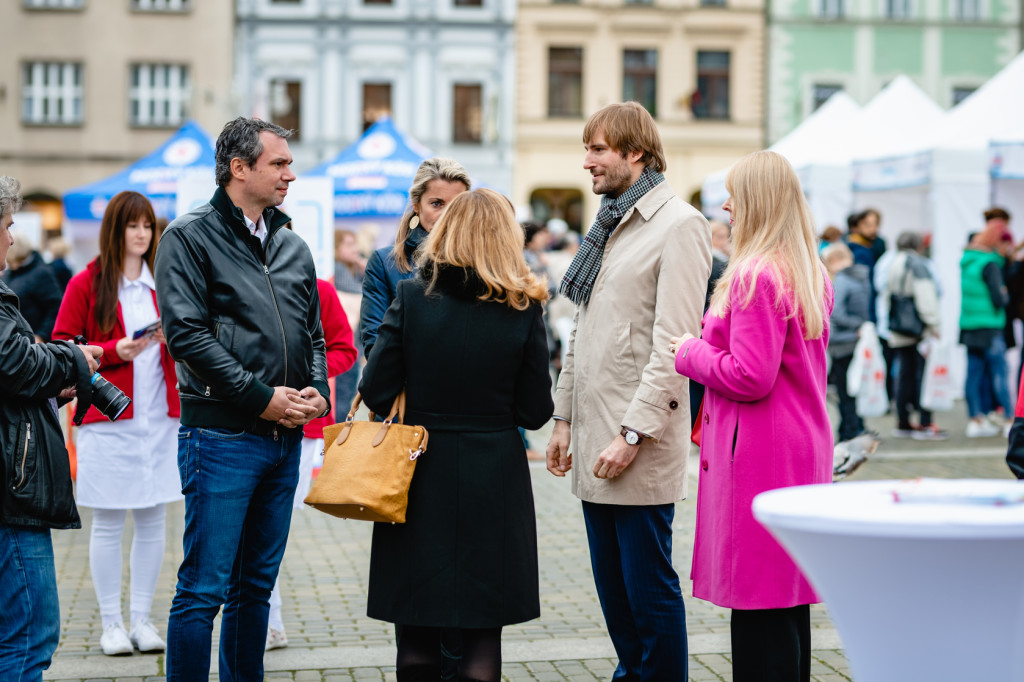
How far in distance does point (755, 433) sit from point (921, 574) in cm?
118

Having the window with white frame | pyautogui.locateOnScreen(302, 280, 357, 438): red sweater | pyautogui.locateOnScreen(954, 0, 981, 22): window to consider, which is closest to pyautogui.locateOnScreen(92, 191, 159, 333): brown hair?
pyautogui.locateOnScreen(302, 280, 357, 438): red sweater

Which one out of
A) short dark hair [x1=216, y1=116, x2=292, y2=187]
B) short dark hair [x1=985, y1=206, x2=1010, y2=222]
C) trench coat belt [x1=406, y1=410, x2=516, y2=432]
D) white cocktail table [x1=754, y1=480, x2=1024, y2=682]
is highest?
short dark hair [x1=985, y1=206, x2=1010, y2=222]

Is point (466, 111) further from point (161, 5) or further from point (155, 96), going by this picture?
point (161, 5)

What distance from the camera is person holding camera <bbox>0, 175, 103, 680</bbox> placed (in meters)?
3.43

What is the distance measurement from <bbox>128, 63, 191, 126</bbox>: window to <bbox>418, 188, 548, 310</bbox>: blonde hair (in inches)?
1228

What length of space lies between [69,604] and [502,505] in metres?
3.36

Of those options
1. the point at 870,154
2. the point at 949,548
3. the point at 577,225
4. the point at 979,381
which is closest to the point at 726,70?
the point at 577,225

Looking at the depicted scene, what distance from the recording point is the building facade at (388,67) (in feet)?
111

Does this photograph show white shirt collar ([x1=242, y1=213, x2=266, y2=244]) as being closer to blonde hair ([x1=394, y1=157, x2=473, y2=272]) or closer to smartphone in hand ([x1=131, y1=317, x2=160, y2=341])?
blonde hair ([x1=394, y1=157, x2=473, y2=272])

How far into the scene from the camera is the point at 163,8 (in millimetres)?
33031

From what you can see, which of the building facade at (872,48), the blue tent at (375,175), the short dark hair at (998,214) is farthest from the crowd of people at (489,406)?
the building facade at (872,48)

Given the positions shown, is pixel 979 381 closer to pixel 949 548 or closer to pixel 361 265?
pixel 361 265

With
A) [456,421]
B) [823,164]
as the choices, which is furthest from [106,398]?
[823,164]

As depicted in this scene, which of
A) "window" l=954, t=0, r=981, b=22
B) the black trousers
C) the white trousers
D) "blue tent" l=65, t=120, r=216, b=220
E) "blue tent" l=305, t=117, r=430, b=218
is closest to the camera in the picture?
the black trousers
